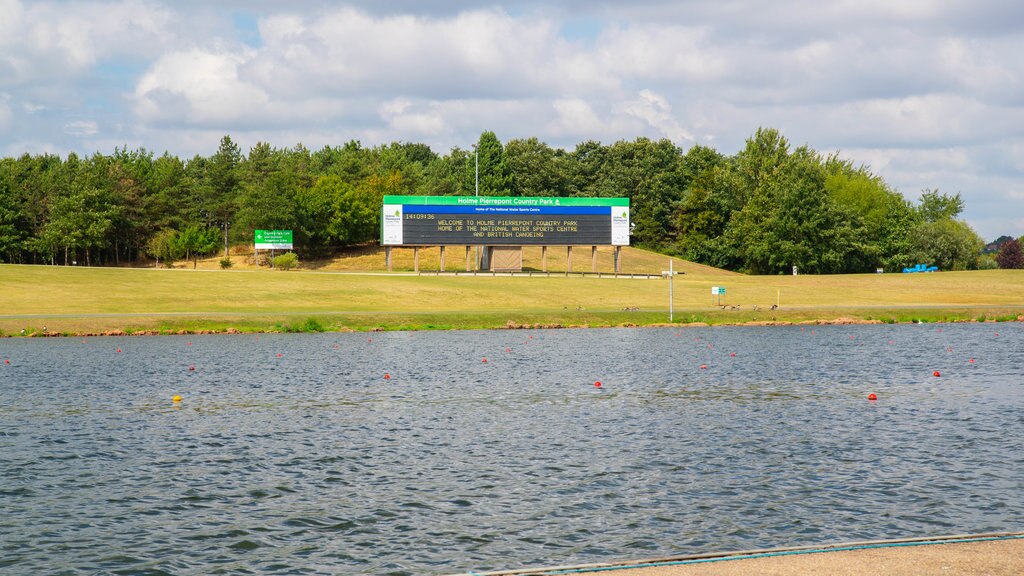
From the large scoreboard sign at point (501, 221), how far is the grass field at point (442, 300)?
657 cm

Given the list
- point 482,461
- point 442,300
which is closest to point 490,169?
point 442,300

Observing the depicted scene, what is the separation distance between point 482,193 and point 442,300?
82.2m

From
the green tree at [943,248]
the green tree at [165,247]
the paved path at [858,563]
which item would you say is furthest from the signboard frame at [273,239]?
the paved path at [858,563]

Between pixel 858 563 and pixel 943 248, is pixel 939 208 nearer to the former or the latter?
pixel 943 248

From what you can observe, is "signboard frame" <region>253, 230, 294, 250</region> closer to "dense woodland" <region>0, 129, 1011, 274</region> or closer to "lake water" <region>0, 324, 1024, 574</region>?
"dense woodland" <region>0, 129, 1011, 274</region>

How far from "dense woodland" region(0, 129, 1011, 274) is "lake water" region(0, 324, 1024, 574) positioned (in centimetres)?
10042

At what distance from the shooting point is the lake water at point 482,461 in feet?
56.4

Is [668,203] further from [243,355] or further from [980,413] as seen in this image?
[980,413]

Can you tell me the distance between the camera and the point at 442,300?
88.9m

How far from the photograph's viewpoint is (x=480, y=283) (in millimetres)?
102312

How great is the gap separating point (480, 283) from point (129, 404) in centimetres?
6852

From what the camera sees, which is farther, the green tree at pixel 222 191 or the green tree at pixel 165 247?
the green tree at pixel 222 191

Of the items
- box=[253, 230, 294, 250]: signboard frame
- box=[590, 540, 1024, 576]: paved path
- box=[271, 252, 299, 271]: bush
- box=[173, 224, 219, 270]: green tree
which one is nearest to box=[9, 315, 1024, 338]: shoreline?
box=[590, 540, 1024, 576]: paved path

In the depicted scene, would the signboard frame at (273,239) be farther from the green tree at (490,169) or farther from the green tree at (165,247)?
the green tree at (490,169)
